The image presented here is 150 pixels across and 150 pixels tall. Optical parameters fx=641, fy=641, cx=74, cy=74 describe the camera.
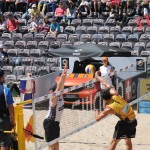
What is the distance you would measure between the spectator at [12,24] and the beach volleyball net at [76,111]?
8223 mm

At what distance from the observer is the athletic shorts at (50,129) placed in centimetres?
1066

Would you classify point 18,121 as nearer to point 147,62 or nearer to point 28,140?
point 28,140

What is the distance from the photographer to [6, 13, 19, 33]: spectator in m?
24.8

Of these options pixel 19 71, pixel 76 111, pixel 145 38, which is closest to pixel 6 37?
pixel 19 71

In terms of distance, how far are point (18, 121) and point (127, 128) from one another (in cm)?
207

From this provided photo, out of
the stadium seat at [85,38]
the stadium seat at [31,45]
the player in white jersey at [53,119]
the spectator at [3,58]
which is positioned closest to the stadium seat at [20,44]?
the stadium seat at [31,45]

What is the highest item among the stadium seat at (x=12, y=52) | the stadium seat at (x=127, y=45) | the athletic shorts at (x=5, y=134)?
the athletic shorts at (x=5, y=134)

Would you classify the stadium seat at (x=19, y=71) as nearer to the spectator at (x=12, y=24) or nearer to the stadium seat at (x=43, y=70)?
the stadium seat at (x=43, y=70)

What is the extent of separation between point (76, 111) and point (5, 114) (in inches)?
131

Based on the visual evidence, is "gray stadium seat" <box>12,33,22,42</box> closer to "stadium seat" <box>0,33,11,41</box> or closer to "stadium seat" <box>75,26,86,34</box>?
"stadium seat" <box>0,33,11,41</box>

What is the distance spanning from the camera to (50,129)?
10703 mm

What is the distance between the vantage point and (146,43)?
2186 cm

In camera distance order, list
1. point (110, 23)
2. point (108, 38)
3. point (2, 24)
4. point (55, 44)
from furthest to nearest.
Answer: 1. point (2, 24)
2. point (110, 23)
3. point (55, 44)
4. point (108, 38)

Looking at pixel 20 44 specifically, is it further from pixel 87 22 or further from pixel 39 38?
pixel 87 22
